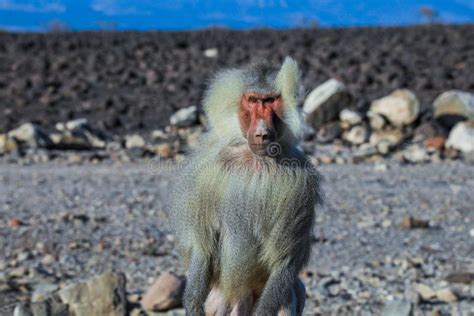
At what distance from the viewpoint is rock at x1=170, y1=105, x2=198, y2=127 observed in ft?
44.2

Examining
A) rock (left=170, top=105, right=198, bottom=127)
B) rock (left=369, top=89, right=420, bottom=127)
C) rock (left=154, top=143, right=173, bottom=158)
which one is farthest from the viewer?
rock (left=170, top=105, right=198, bottom=127)

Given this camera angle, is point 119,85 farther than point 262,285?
Yes

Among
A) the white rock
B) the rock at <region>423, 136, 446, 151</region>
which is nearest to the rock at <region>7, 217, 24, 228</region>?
the rock at <region>423, 136, 446, 151</region>

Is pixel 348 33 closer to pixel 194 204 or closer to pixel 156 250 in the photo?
pixel 156 250

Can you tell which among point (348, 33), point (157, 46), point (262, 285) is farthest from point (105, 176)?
point (348, 33)

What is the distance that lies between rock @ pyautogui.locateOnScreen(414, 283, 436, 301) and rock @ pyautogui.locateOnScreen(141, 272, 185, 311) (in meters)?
1.65

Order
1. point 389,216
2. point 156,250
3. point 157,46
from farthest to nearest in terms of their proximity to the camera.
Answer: point 157,46
point 389,216
point 156,250

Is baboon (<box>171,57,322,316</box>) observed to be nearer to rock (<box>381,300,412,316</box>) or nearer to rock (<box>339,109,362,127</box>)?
rock (<box>381,300,412,316</box>)

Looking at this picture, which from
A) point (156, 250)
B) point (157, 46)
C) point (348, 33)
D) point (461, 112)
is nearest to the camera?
point (156, 250)

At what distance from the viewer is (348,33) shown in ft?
72.0

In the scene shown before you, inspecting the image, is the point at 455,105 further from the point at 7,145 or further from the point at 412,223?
the point at 7,145

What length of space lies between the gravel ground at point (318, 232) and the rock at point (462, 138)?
2.96ft

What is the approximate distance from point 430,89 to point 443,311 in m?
9.90

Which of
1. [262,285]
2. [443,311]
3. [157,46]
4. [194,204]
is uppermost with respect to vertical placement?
[157,46]
